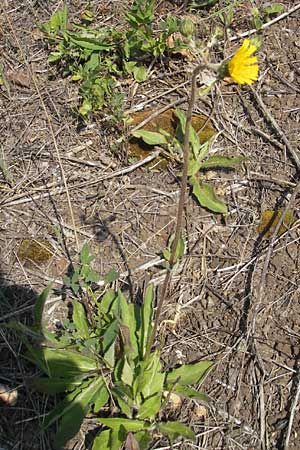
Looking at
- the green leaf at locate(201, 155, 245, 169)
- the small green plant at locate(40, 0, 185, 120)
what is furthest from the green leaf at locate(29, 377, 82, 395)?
the small green plant at locate(40, 0, 185, 120)

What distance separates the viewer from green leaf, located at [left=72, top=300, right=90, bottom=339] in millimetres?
2129

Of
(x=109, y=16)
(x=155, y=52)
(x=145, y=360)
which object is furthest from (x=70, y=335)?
(x=109, y=16)

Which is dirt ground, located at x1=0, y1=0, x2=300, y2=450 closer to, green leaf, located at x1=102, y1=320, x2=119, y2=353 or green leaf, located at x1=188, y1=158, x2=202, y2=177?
green leaf, located at x1=188, y1=158, x2=202, y2=177

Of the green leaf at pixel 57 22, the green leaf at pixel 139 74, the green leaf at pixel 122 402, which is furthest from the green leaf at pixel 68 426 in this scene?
the green leaf at pixel 57 22

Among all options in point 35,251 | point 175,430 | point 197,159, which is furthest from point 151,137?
point 175,430

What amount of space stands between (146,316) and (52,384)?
38 cm

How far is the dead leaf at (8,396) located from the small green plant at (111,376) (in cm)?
10

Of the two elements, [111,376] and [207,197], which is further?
Answer: [207,197]

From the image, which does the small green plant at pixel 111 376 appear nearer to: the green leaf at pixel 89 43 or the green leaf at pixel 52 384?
the green leaf at pixel 52 384

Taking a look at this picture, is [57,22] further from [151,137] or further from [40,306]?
[40,306]

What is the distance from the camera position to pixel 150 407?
1981 mm

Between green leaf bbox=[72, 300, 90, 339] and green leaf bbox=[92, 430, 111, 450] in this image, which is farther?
green leaf bbox=[72, 300, 90, 339]

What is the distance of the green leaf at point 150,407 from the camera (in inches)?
77.8

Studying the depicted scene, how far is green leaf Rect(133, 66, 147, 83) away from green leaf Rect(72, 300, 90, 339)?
4.17 feet
